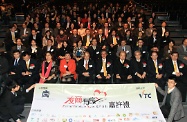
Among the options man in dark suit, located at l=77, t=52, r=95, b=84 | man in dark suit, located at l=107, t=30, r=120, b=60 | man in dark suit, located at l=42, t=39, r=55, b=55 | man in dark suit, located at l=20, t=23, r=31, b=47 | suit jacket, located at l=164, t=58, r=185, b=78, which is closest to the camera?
suit jacket, located at l=164, t=58, r=185, b=78

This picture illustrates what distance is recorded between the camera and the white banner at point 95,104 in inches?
201

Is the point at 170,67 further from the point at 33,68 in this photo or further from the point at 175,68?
the point at 33,68

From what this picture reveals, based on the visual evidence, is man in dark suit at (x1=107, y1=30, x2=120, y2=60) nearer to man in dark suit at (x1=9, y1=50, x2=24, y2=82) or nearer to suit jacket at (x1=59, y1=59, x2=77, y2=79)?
suit jacket at (x1=59, y1=59, x2=77, y2=79)

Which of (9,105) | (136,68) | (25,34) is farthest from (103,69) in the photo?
(25,34)

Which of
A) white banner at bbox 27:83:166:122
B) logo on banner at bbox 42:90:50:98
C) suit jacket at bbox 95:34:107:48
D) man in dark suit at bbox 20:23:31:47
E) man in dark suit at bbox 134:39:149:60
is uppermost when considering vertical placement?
man in dark suit at bbox 20:23:31:47

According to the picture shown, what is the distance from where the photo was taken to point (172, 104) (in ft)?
16.6

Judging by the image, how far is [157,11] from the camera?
14.6 m

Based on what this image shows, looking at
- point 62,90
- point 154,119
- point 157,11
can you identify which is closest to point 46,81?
point 62,90

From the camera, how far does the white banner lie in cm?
510

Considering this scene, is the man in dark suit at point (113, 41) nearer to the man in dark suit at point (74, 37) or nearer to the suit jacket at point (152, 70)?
the man in dark suit at point (74, 37)

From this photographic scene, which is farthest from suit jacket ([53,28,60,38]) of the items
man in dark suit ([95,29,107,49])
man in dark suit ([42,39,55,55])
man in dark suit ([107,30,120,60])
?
man in dark suit ([107,30,120,60])

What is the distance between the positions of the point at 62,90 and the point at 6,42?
4678 mm

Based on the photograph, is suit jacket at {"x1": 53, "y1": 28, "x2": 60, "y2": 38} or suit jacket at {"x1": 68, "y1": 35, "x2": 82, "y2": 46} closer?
suit jacket at {"x1": 68, "y1": 35, "x2": 82, "y2": 46}

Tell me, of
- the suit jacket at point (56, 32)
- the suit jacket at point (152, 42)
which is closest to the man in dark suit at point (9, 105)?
the suit jacket at point (56, 32)
